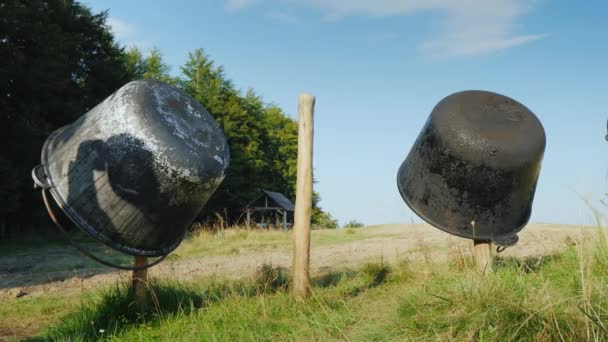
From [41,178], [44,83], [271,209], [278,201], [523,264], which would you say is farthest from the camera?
[271,209]

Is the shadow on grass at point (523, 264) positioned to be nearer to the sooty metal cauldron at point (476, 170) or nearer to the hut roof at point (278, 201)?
the sooty metal cauldron at point (476, 170)

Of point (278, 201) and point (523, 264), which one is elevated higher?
point (523, 264)

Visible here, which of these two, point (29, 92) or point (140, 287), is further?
point (29, 92)

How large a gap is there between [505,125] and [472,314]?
2623 millimetres

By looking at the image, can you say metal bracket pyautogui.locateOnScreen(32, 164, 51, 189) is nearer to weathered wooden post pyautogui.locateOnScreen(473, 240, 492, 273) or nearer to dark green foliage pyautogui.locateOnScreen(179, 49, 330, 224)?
weathered wooden post pyautogui.locateOnScreen(473, 240, 492, 273)

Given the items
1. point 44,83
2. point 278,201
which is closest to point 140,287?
point 44,83

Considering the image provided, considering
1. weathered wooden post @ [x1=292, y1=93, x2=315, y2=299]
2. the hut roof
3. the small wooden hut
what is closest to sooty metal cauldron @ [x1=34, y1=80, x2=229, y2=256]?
weathered wooden post @ [x1=292, y1=93, x2=315, y2=299]

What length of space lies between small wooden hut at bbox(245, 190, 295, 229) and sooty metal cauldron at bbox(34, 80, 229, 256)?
2190 centimetres

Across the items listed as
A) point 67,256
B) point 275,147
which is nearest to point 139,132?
point 67,256

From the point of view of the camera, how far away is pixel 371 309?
5273 millimetres

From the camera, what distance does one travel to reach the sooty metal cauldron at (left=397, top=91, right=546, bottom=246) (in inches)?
210

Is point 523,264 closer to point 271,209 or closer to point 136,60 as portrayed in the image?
point 271,209

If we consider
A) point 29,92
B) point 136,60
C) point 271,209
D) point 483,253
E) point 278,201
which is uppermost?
point 136,60

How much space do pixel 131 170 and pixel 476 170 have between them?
3240mm
